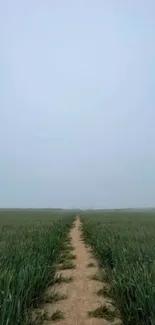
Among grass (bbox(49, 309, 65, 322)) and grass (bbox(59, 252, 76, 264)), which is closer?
grass (bbox(49, 309, 65, 322))

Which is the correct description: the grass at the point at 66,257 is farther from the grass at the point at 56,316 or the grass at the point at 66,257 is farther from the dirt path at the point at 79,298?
the grass at the point at 56,316

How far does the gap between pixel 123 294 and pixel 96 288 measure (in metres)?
2.92

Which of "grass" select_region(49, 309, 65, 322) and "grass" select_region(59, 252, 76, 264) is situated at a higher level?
"grass" select_region(59, 252, 76, 264)

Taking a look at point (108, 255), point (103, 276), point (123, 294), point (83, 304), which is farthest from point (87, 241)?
point (123, 294)

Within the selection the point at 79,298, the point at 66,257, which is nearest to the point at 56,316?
the point at 79,298

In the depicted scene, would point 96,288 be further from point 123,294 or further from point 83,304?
point 123,294

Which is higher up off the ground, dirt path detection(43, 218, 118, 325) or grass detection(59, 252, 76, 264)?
grass detection(59, 252, 76, 264)

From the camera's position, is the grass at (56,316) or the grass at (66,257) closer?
the grass at (56,316)

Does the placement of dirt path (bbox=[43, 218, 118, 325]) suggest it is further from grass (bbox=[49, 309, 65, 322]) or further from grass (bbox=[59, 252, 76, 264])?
grass (bbox=[59, 252, 76, 264])

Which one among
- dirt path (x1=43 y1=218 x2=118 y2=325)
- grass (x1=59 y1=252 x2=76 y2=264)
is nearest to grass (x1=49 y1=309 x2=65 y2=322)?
dirt path (x1=43 y1=218 x2=118 y2=325)

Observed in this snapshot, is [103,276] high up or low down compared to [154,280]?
down

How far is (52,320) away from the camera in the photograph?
258 inches

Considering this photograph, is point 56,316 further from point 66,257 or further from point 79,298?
point 66,257

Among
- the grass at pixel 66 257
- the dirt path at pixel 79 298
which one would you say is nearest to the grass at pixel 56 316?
the dirt path at pixel 79 298
